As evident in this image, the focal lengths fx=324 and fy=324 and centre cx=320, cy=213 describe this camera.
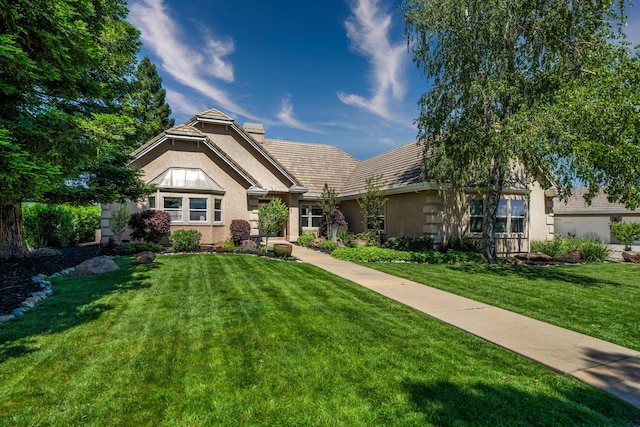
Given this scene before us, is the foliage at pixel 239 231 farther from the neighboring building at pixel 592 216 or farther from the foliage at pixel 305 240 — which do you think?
the neighboring building at pixel 592 216

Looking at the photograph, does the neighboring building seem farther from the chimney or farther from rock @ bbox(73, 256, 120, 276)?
rock @ bbox(73, 256, 120, 276)

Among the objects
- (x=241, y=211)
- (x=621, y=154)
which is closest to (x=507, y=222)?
(x=621, y=154)

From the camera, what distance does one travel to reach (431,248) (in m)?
15.4

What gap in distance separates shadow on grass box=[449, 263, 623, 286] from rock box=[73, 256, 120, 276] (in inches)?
465

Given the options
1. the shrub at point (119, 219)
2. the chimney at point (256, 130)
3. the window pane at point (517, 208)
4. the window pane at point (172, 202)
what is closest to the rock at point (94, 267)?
the shrub at point (119, 219)

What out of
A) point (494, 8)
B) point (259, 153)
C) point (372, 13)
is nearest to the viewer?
point (494, 8)

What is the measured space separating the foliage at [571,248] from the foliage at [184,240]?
17.6 metres

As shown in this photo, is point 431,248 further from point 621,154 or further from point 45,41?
point 45,41

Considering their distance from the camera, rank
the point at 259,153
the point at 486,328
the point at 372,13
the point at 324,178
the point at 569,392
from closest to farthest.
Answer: the point at 569,392 → the point at 486,328 → the point at 372,13 → the point at 259,153 → the point at 324,178

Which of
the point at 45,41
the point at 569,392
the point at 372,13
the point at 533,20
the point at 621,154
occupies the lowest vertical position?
the point at 569,392

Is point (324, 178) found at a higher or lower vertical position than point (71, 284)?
higher

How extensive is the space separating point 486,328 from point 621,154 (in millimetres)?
6611

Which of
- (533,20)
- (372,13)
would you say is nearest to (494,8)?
(533,20)

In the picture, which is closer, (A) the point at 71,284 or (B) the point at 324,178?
(A) the point at 71,284
